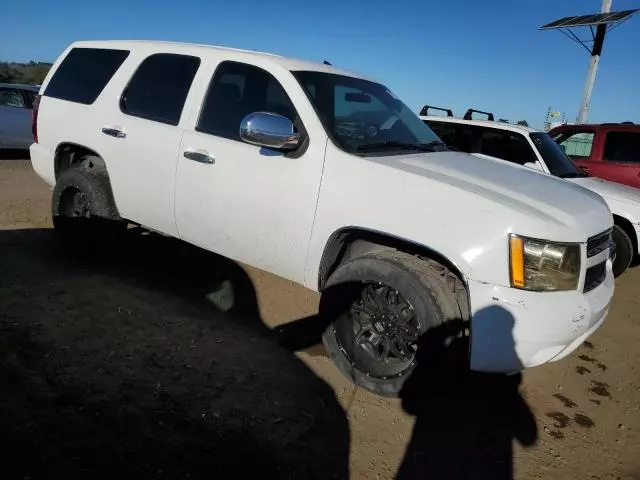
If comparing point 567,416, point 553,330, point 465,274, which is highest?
point 465,274

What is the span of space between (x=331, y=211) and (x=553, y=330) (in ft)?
4.49

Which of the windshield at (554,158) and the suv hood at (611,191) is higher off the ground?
the windshield at (554,158)

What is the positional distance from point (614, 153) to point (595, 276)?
5375 mm

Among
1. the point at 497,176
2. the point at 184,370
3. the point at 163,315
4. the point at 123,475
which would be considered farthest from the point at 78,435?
the point at 497,176

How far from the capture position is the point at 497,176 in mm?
3127

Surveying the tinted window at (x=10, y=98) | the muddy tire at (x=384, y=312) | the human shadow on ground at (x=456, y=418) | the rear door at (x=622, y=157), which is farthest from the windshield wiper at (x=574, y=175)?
the tinted window at (x=10, y=98)

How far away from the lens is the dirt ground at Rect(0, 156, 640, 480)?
233 centimetres

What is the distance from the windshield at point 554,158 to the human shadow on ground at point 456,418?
12.4 ft

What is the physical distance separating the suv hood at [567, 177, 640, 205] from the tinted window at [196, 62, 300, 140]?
399 centimetres

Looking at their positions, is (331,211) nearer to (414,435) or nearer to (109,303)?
(414,435)

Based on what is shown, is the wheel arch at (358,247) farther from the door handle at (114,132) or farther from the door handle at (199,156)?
the door handle at (114,132)

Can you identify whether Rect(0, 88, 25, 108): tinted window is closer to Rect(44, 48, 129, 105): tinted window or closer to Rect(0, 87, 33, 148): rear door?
Rect(0, 87, 33, 148): rear door

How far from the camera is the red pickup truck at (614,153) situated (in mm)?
7055

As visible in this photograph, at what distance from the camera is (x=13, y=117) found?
1102cm
